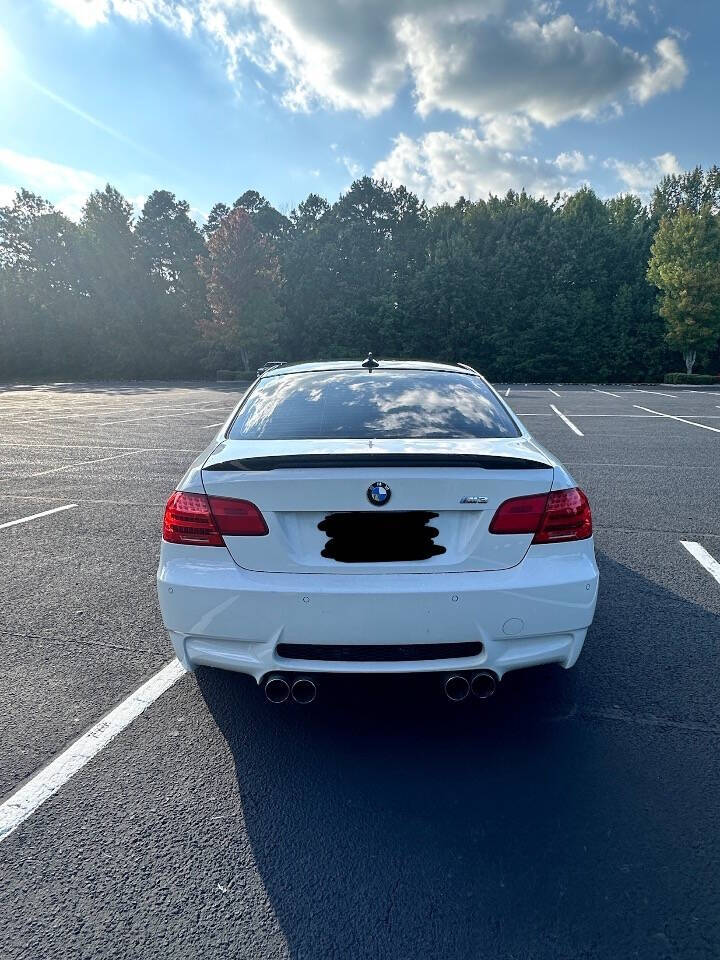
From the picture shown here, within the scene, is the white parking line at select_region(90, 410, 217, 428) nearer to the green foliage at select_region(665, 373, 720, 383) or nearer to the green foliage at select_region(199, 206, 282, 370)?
the green foliage at select_region(199, 206, 282, 370)

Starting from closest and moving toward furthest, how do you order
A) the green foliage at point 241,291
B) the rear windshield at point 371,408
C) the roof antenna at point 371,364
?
1. the rear windshield at point 371,408
2. the roof antenna at point 371,364
3. the green foliage at point 241,291

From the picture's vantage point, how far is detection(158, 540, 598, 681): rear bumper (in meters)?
2.23

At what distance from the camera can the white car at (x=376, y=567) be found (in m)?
2.25

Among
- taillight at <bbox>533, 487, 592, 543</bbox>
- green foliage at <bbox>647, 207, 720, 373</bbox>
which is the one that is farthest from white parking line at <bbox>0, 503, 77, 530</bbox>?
green foliage at <bbox>647, 207, 720, 373</bbox>

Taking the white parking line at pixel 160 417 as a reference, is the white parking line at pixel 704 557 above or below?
above

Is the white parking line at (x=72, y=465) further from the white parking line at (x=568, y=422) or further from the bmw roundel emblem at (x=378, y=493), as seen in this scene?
the white parking line at (x=568, y=422)

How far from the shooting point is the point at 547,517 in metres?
2.40

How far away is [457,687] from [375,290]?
50181 mm

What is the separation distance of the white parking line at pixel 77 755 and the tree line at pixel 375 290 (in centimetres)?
4266

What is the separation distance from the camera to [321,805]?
2.15 meters


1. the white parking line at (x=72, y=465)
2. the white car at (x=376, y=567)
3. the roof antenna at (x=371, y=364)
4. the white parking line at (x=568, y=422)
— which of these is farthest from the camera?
the white parking line at (x=568, y=422)

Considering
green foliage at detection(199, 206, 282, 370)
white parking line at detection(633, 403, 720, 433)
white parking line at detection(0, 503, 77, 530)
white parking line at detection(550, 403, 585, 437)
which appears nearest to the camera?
white parking line at detection(0, 503, 77, 530)

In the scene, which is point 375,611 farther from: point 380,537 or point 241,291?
point 241,291

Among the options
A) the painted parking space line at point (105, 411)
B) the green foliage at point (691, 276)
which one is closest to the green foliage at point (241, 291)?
the painted parking space line at point (105, 411)
